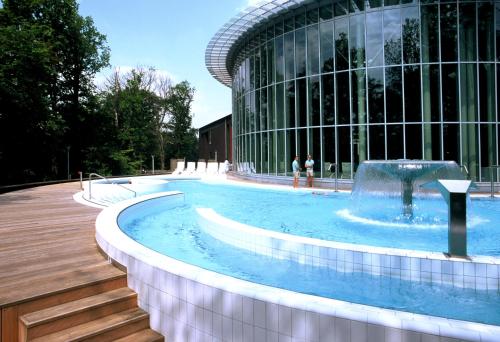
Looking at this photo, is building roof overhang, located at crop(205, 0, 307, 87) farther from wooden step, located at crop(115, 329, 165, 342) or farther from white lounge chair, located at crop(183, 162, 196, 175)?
wooden step, located at crop(115, 329, 165, 342)

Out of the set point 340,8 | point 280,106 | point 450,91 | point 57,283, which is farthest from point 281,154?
point 57,283

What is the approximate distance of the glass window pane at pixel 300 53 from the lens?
1941 centimetres

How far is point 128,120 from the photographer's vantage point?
37594mm

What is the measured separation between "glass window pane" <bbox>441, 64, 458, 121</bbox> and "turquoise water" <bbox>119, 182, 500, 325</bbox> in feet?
28.1

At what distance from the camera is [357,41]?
17547 millimetres

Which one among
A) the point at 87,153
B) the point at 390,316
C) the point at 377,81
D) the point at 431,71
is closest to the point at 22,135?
the point at 87,153

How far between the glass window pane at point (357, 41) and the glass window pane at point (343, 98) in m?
0.69

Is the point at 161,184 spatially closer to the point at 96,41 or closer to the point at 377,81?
the point at 377,81

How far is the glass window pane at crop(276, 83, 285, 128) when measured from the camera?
2064cm

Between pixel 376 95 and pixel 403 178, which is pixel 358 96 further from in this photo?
pixel 403 178

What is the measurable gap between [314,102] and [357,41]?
3.40m

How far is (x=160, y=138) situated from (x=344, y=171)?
106ft

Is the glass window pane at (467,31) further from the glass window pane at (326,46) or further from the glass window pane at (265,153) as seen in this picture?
the glass window pane at (265,153)

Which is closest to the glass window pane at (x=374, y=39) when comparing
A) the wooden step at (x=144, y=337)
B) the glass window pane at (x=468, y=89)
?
the glass window pane at (x=468, y=89)
